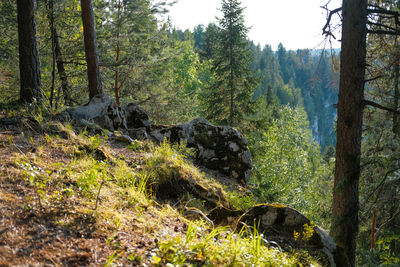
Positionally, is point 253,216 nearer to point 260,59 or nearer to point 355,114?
point 355,114

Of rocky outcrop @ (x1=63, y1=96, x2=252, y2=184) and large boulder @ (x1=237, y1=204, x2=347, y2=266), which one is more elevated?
rocky outcrop @ (x1=63, y1=96, x2=252, y2=184)

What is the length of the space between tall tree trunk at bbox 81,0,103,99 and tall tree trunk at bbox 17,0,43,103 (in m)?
1.30

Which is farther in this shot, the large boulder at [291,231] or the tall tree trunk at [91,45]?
the tall tree trunk at [91,45]

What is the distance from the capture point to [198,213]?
3754 mm

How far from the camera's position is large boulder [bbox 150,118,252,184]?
25.0ft

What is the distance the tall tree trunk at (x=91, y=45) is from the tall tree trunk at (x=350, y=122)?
6.19 meters

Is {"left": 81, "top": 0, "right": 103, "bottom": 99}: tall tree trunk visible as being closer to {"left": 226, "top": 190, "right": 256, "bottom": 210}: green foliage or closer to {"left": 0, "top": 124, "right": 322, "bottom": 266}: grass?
{"left": 0, "top": 124, "right": 322, "bottom": 266}: grass

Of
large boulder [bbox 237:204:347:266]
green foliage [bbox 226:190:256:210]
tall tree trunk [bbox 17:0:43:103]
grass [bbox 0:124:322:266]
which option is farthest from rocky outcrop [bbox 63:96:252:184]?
large boulder [bbox 237:204:347:266]

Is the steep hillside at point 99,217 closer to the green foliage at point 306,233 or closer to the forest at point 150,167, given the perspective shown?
the forest at point 150,167

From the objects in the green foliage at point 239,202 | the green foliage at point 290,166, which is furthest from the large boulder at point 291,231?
the green foliage at point 290,166

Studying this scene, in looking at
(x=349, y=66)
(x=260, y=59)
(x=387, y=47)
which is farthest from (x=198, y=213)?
(x=260, y=59)

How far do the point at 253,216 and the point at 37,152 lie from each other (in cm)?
319

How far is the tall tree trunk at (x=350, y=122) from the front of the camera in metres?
4.97

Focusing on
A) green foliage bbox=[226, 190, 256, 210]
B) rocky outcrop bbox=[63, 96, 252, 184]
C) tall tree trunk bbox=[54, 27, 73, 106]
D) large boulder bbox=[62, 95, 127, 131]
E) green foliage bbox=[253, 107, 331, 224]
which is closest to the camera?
green foliage bbox=[226, 190, 256, 210]
